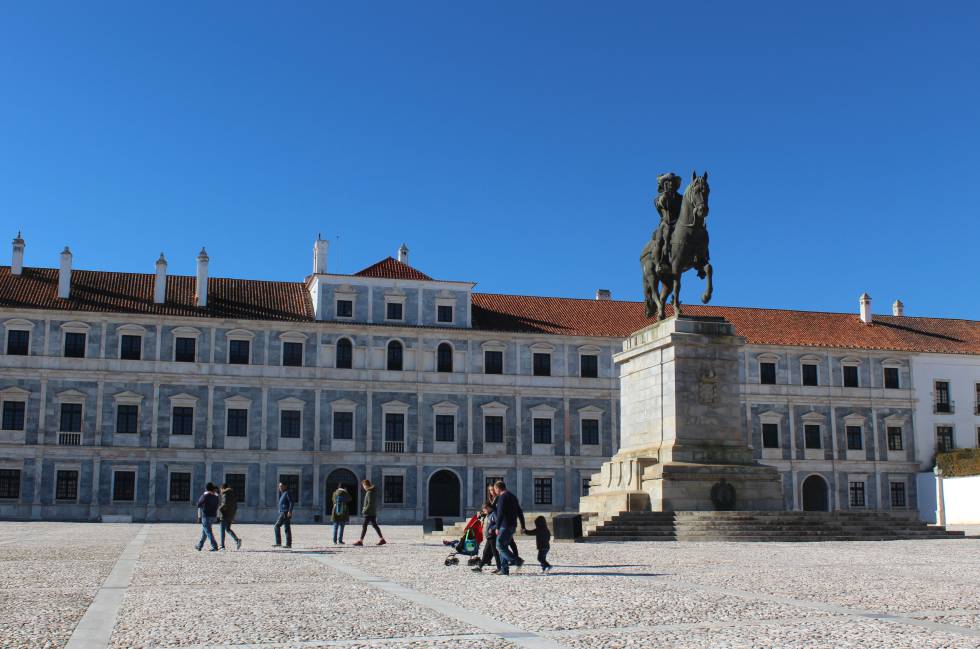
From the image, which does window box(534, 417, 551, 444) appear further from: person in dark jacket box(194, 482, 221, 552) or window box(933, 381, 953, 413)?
person in dark jacket box(194, 482, 221, 552)

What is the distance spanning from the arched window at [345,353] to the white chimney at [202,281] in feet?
21.0

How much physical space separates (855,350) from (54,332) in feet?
127

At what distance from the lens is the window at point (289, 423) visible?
164ft

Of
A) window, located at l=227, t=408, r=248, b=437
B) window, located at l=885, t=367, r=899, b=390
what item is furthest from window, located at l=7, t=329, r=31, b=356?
window, located at l=885, t=367, r=899, b=390

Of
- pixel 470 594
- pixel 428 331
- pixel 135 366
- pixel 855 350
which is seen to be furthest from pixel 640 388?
pixel 855 350

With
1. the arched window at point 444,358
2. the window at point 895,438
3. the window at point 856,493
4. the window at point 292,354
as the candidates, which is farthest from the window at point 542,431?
the window at point 895,438

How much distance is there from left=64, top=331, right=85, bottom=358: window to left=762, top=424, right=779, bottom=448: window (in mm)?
32437

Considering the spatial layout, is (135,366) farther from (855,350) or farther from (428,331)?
(855,350)

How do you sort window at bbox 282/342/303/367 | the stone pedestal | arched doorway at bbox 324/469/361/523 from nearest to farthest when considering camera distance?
the stone pedestal < arched doorway at bbox 324/469/361/523 < window at bbox 282/342/303/367

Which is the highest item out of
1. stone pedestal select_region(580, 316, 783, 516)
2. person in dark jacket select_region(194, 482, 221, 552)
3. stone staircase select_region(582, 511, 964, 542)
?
stone pedestal select_region(580, 316, 783, 516)

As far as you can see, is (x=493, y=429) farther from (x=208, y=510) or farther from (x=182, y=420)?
(x=208, y=510)

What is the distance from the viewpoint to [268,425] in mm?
49906

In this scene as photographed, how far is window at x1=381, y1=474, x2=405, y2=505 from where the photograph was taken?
50.2 meters

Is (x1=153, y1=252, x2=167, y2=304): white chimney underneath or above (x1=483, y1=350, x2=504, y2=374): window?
above
